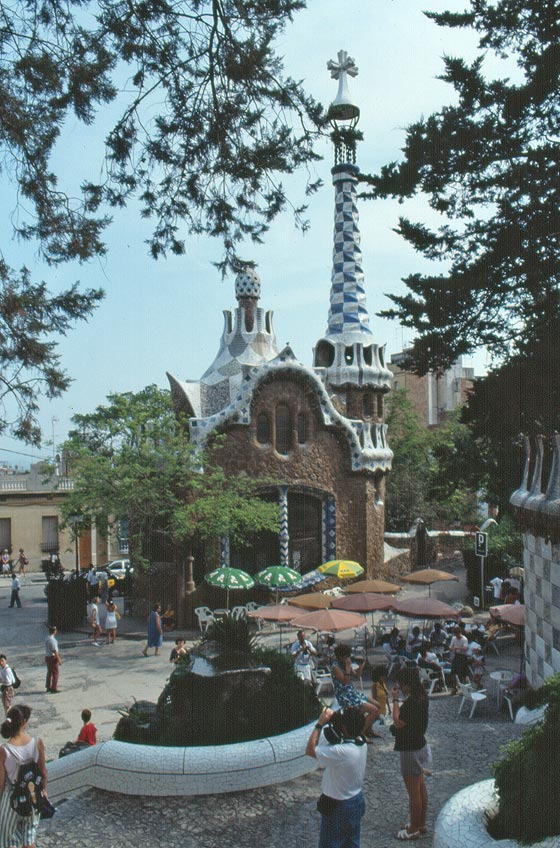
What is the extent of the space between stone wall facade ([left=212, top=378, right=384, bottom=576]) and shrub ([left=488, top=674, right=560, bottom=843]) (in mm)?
17621

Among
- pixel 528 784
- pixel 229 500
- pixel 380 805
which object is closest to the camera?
pixel 528 784

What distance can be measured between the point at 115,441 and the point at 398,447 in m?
20.4

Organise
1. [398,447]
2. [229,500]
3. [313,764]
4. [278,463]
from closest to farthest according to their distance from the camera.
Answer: [313,764]
[229,500]
[278,463]
[398,447]

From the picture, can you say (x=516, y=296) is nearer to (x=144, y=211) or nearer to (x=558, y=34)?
(x=558, y=34)

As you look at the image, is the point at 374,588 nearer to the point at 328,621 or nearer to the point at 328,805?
the point at 328,621

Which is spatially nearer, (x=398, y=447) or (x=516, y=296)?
(x=516, y=296)

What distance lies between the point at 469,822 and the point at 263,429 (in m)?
18.3

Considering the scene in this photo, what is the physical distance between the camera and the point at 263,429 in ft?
76.2

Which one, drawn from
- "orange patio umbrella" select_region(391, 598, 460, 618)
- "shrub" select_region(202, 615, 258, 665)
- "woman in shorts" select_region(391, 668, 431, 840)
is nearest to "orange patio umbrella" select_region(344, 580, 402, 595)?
"orange patio umbrella" select_region(391, 598, 460, 618)

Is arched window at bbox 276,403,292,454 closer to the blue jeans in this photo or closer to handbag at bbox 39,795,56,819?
handbag at bbox 39,795,56,819

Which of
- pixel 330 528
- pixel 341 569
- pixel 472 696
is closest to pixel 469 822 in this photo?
pixel 472 696

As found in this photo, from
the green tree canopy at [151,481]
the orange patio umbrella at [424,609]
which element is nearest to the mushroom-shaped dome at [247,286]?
the green tree canopy at [151,481]

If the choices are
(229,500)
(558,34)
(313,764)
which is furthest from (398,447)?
(313,764)

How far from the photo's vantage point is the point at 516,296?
12.5 m
